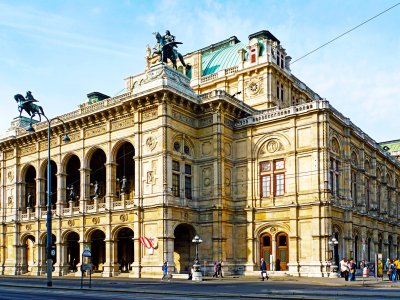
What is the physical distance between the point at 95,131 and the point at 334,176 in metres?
23.1

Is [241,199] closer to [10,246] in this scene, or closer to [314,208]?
[314,208]

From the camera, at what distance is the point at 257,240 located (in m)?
44.7

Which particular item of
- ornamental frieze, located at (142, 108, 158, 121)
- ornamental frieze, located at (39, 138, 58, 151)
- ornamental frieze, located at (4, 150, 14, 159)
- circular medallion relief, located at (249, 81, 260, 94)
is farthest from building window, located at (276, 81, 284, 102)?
ornamental frieze, located at (4, 150, 14, 159)

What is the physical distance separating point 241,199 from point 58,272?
774 inches

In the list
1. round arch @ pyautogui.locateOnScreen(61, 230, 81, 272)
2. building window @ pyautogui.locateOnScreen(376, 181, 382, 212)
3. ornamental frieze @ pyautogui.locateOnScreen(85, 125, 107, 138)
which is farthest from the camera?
Result: building window @ pyautogui.locateOnScreen(376, 181, 382, 212)

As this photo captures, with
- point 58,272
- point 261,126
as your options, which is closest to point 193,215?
point 261,126

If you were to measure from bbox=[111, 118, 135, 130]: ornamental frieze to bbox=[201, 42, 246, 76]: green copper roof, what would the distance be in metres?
15.4

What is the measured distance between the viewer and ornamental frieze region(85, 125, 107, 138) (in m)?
49.0

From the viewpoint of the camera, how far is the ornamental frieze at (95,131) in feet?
161

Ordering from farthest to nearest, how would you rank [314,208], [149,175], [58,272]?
[58,272] < [149,175] < [314,208]

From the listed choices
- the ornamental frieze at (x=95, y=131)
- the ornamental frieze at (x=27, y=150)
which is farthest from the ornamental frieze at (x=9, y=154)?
the ornamental frieze at (x=95, y=131)

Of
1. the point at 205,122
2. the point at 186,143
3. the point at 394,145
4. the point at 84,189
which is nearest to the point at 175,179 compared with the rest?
the point at 186,143

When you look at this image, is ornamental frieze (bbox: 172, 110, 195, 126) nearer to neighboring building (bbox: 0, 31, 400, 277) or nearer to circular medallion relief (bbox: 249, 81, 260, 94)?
neighboring building (bbox: 0, 31, 400, 277)

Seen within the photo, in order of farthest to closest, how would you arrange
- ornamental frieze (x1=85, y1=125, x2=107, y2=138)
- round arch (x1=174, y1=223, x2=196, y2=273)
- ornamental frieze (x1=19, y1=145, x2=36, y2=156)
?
ornamental frieze (x1=19, y1=145, x2=36, y2=156) → ornamental frieze (x1=85, y1=125, x2=107, y2=138) → round arch (x1=174, y1=223, x2=196, y2=273)
